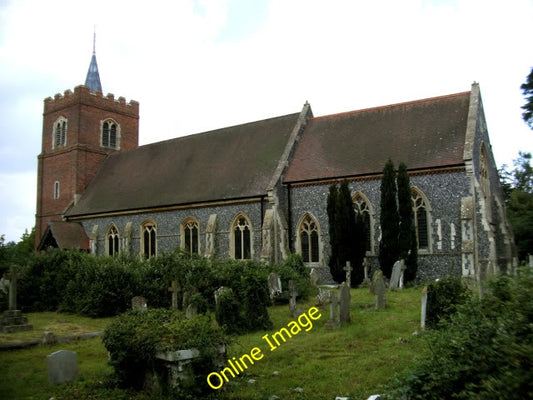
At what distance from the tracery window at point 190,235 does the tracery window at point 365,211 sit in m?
8.32

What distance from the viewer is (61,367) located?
771 centimetres

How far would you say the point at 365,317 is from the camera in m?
11.9

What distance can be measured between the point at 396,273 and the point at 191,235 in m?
11.4

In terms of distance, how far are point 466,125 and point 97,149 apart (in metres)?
23.9

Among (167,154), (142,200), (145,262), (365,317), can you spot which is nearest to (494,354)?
(365,317)

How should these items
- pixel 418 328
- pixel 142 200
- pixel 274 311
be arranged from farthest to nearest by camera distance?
pixel 142 200
pixel 274 311
pixel 418 328

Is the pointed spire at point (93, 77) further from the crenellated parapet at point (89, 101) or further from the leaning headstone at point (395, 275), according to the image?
the leaning headstone at point (395, 275)

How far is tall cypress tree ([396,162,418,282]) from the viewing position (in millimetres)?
17812

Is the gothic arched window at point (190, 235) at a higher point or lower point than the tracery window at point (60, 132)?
lower

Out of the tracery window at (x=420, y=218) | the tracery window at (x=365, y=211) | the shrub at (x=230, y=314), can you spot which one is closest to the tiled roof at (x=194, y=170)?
the tracery window at (x=365, y=211)

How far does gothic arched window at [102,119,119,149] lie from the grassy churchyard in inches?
892

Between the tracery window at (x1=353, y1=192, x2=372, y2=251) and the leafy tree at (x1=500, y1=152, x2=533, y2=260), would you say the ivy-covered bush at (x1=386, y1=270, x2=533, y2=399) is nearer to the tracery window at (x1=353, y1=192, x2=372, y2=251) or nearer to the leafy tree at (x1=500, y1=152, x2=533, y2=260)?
the tracery window at (x1=353, y1=192, x2=372, y2=251)

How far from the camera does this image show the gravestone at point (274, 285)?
15078 mm

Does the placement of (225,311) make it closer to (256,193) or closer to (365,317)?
(365,317)
